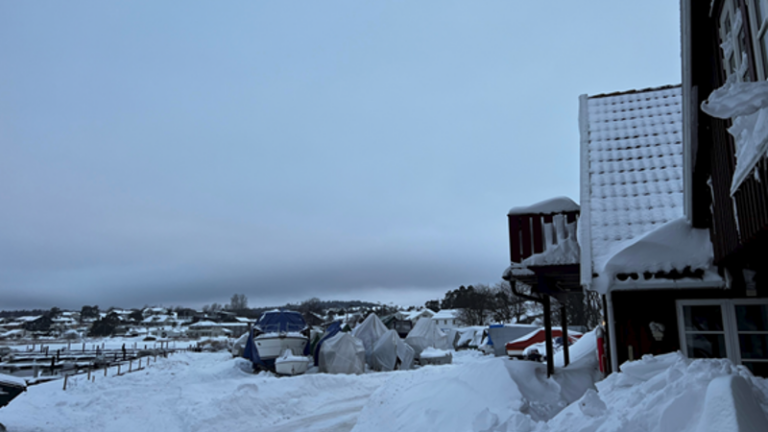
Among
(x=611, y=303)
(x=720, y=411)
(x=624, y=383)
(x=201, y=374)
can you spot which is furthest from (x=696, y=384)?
(x=201, y=374)

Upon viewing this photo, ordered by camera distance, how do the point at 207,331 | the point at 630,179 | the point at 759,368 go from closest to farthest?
the point at 759,368 → the point at 630,179 → the point at 207,331

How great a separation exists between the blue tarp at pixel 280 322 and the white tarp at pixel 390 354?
19.5 ft

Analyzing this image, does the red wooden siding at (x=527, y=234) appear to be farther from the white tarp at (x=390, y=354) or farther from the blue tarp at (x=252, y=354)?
the blue tarp at (x=252, y=354)

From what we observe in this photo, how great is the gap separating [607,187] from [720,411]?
19.5ft

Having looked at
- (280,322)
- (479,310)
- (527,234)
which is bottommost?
(479,310)

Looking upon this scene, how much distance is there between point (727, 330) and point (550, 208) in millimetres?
3663

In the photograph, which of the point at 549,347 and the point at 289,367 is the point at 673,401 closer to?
the point at 549,347

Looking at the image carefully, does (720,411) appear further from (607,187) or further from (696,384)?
(607,187)

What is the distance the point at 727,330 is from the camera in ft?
23.0

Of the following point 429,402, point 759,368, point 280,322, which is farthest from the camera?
point 280,322

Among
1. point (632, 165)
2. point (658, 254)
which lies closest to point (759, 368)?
point (658, 254)

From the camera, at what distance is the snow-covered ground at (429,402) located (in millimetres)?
4176

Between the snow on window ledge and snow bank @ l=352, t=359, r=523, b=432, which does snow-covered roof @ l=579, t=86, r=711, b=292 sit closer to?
snow bank @ l=352, t=359, r=523, b=432

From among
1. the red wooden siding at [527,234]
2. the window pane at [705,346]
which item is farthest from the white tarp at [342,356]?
the window pane at [705,346]
